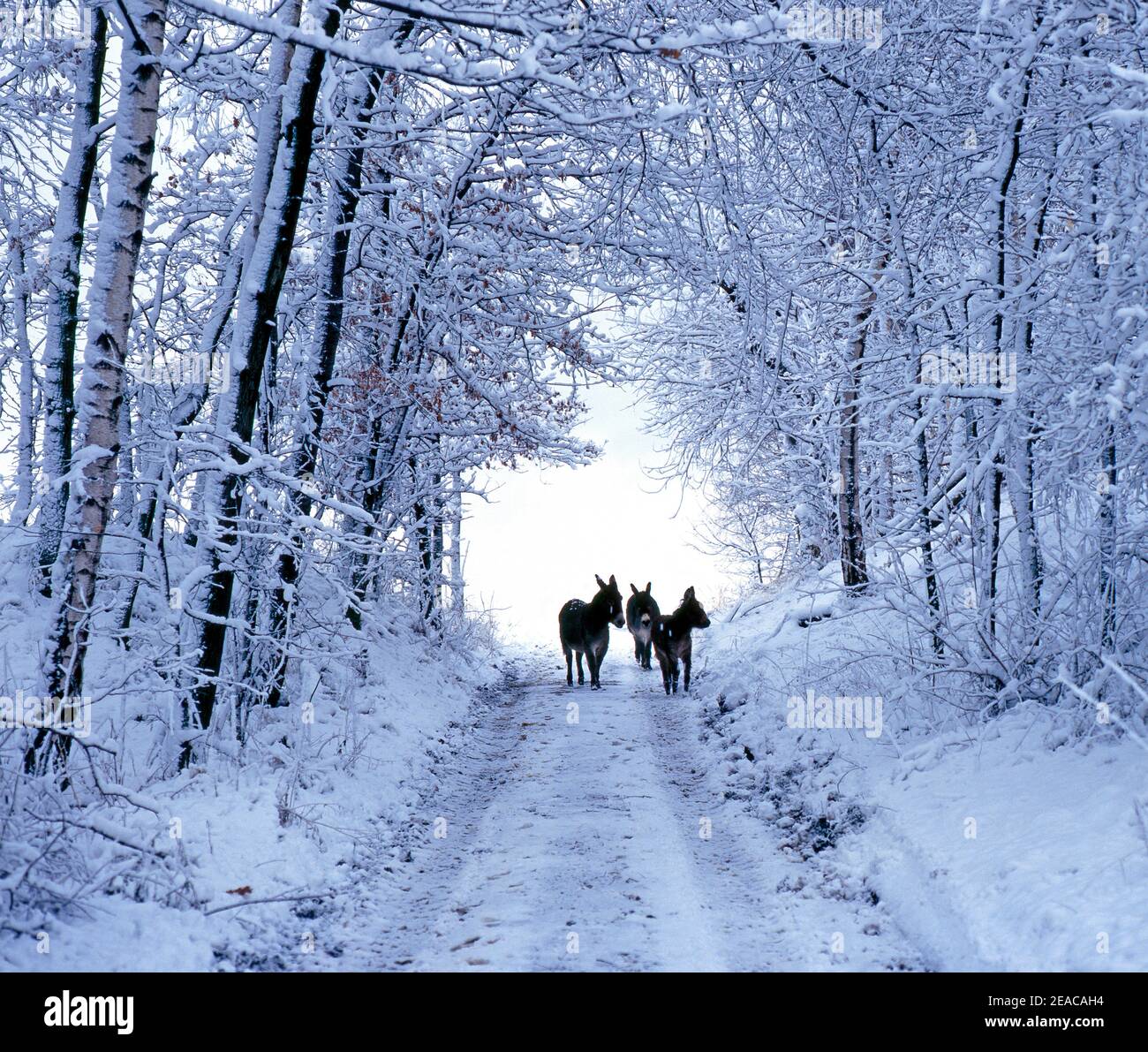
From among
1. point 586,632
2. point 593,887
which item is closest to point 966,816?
point 593,887

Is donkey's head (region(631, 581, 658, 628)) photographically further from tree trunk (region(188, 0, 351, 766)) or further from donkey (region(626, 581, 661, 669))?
tree trunk (region(188, 0, 351, 766))

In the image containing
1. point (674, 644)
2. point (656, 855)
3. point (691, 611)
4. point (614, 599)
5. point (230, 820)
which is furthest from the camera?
point (614, 599)

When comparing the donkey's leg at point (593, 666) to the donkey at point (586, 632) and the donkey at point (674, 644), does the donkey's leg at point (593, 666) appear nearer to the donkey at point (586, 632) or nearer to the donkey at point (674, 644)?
the donkey at point (586, 632)

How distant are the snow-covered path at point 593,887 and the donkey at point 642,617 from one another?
24.9 feet

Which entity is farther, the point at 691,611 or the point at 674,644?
the point at 691,611

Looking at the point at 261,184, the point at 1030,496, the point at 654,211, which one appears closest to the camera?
the point at 1030,496

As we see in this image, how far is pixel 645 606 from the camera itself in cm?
1720

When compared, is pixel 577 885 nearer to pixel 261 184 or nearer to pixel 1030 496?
pixel 1030 496

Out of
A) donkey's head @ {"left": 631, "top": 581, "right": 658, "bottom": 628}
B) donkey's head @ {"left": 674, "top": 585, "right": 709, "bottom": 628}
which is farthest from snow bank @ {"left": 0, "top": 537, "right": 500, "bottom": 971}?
donkey's head @ {"left": 631, "top": 581, "right": 658, "bottom": 628}

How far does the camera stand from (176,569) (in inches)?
481

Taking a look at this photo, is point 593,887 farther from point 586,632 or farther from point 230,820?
point 586,632

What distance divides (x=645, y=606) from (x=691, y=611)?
2.93 meters
